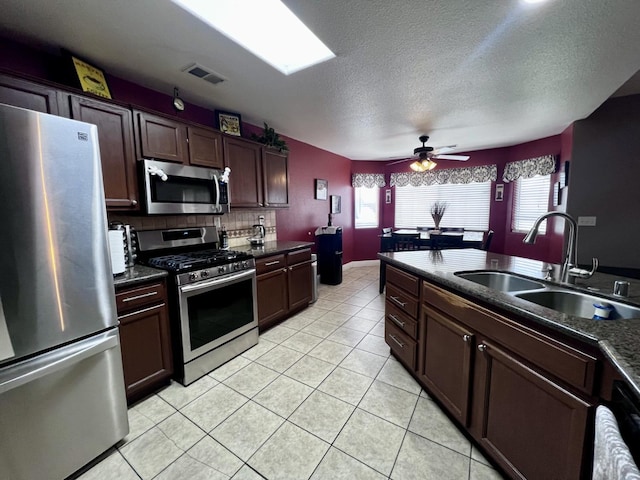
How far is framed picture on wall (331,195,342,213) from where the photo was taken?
5.10 metres

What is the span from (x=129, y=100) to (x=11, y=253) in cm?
171

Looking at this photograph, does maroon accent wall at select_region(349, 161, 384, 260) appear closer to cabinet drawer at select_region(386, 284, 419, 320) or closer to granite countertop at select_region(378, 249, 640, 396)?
granite countertop at select_region(378, 249, 640, 396)

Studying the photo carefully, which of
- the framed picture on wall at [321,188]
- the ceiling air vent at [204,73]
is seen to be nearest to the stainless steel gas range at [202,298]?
the ceiling air vent at [204,73]

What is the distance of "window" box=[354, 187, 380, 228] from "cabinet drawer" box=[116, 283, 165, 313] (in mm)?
Answer: 4603

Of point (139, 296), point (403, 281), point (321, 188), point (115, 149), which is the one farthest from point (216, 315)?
point (321, 188)

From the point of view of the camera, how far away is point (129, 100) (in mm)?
2180

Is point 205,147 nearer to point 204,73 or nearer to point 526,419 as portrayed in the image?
point 204,73

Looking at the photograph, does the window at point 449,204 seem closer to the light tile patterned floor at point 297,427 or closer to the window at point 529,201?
the window at point 529,201

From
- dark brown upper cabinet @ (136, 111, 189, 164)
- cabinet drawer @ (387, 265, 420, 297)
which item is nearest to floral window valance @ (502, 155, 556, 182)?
cabinet drawer @ (387, 265, 420, 297)

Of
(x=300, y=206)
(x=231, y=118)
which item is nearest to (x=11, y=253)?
(x=231, y=118)

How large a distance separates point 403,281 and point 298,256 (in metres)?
1.52

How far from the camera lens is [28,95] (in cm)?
A: 148

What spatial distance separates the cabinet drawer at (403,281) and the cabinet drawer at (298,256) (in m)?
1.24

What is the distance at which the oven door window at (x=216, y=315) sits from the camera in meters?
1.95
